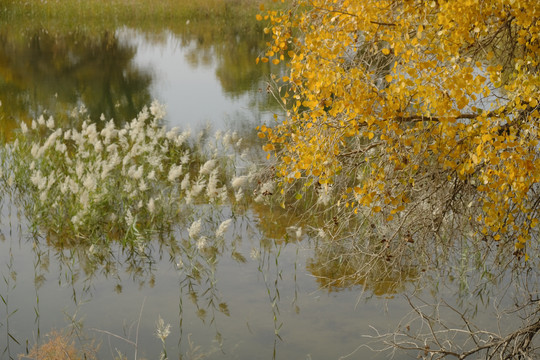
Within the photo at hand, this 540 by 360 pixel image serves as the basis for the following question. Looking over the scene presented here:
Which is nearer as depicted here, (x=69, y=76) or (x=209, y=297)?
(x=209, y=297)

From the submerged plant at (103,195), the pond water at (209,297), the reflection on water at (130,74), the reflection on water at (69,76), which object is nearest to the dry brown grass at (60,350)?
the pond water at (209,297)

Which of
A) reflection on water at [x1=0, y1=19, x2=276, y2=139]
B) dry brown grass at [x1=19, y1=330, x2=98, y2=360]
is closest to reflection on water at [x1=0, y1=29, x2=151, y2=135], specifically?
reflection on water at [x1=0, y1=19, x2=276, y2=139]

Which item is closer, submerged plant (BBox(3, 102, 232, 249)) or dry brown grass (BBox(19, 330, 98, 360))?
dry brown grass (BBox(19, 330, 98, 360))

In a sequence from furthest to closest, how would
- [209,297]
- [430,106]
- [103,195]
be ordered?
[103,195], [209,297], [430,106]

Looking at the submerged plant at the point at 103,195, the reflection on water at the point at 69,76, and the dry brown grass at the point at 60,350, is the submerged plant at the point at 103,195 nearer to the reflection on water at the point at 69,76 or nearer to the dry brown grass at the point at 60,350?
the dry brown grass at the point at 60,350

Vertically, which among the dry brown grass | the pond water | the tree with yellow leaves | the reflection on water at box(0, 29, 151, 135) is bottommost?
the dry brown grass

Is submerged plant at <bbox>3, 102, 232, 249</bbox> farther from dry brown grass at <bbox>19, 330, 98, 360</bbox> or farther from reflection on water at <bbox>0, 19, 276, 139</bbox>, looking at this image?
reflection on water at <bbox>0, 19, 276, 139</bbox>

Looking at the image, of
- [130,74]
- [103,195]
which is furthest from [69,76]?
[103,195]

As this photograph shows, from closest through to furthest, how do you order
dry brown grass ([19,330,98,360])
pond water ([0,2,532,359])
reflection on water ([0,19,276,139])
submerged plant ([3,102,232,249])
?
dry brown grass ([19,330,98,360])
pond water ([0,2,532,359])
submerged plant ([3,102,232,249])
reflection on water ([0,19,276,139])

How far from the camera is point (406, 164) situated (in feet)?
18.3

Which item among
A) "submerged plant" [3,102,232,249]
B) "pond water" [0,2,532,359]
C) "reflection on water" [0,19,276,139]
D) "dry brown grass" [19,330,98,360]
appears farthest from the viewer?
"reflection on water" [0,19,276,139]

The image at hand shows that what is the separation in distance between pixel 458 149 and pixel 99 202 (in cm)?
431

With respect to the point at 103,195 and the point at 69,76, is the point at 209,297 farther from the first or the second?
the point at 69,76

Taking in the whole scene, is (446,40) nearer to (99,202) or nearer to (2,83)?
(99,202)
